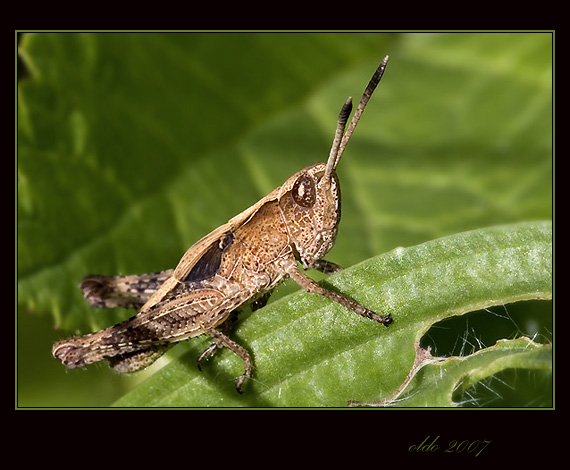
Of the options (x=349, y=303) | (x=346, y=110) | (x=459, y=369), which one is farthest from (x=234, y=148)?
(x=459, y=369)

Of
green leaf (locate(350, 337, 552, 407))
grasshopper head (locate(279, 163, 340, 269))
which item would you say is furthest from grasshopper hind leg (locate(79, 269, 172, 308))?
green leaf (locate(350, 337, 552, 407))

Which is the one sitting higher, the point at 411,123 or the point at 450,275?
the point at 411,123

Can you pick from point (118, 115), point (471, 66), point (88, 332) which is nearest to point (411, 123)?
point (471, 66)

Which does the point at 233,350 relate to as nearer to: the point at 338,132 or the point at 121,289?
the point at 338,132

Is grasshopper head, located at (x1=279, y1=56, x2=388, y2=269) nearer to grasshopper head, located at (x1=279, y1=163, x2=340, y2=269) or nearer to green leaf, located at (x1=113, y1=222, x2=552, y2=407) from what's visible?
grasshopper head, located at (x1=279, y1=163, x2=340, y2=269)

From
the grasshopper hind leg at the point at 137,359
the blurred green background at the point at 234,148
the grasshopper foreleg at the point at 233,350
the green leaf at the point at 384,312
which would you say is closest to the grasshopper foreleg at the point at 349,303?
the green leaf at the point at 384,312

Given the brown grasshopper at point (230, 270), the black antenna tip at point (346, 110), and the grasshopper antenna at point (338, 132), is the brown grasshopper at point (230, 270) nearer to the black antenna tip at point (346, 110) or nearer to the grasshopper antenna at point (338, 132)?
the grasshopper antenna at point (338, 132)

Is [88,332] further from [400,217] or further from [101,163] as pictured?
[400,217]
